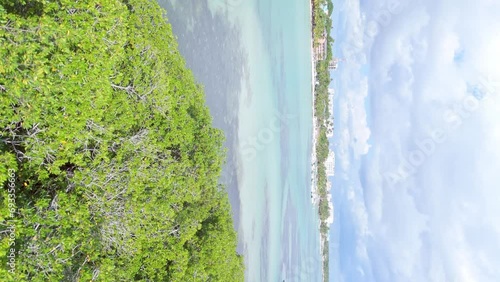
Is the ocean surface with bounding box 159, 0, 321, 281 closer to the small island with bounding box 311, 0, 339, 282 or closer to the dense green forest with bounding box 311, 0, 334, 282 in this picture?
the small island with bounding box 311, 0, 339, 282

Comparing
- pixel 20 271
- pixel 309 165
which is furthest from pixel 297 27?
pixel 20 271

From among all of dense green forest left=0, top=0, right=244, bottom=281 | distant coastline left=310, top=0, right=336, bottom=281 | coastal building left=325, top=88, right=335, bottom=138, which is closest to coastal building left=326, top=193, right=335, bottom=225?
distant coastline left=310, top=0, right=336, bottom=281

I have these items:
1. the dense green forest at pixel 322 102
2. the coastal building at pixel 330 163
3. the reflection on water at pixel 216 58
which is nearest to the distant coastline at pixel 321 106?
the dense green forest at pixel 322 102

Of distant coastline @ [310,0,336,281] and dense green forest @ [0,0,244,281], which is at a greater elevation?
distant coastline @ [310,0,336,281]

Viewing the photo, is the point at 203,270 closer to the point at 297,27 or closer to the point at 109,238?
the point at 109,238

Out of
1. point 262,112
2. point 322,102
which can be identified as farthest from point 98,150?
point 322,102

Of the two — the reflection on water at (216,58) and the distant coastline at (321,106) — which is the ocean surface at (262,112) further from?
the distant coastline at (321,106)

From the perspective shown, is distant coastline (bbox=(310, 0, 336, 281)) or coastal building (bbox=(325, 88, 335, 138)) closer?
distant coastline (bbox=(310, 0, 336, 281))

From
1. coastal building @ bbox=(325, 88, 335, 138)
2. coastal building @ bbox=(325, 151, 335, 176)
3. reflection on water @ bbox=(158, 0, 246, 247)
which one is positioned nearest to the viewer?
reflection on water @ bbox=(158, 0, 246, 247)
